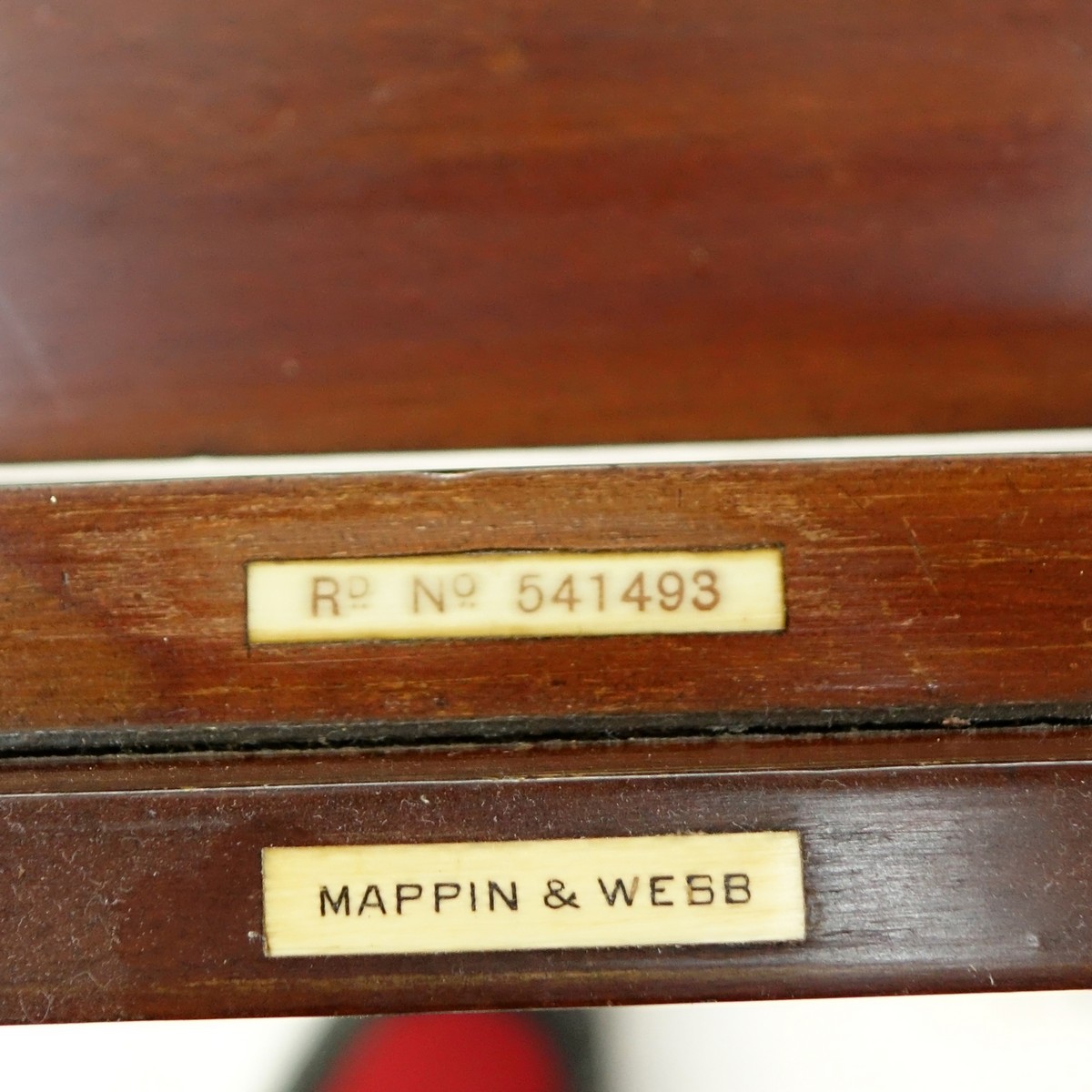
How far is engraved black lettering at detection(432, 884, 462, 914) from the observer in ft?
0.89

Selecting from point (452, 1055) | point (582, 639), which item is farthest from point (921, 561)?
point (452, 1055)

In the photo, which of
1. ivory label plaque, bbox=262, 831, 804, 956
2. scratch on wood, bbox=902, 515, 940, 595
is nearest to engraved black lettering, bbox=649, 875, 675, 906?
ivory label plaque, bbox=262, 831, 804, 956

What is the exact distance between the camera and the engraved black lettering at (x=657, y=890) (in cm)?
27

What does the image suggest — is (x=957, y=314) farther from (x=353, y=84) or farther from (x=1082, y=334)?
(x=353, y=84)

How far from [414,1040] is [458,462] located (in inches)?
7.4

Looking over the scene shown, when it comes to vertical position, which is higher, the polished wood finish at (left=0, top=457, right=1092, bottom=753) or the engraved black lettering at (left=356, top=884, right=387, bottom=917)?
the polished wood finish at (left=0, top=457, right=1092, bottom=753)

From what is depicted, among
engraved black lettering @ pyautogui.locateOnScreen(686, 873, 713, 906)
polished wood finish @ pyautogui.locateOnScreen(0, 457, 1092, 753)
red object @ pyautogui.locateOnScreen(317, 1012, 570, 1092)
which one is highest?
polished wood finish @ pyautogui.locateOnScreen(0, 457, 1092, 753)

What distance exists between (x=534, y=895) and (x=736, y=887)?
0.18 ft

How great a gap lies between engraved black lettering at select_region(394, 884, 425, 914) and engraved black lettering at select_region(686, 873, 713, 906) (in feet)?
0.24

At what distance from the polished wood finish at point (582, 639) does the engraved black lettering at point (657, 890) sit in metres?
0.04

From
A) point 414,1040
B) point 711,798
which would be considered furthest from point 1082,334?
point 414,1040

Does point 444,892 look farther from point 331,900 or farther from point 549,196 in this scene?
point 549,196

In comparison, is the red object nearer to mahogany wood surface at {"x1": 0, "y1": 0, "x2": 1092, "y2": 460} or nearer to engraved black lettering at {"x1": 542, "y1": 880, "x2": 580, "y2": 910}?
engraved black lettering at {"x1": 542, "y1": 880, "x2": 580, "y2": 910}

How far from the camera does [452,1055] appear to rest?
320 millimetres
